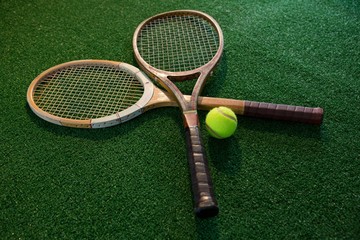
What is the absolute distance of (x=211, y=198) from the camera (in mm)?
1094

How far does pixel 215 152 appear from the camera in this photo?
1356mm

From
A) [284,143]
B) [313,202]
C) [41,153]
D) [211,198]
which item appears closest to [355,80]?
[284,143]

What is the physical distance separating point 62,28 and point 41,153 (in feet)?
2.82

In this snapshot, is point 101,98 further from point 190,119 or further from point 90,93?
point 190,119

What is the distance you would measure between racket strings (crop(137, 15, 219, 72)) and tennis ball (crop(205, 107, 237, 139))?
0.38 m

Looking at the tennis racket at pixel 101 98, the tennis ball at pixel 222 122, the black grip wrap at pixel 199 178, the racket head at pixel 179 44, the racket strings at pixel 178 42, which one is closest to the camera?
the black grip wrap at pixel 199 178

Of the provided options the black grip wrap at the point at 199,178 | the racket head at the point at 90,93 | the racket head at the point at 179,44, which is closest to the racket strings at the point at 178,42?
the racket head at the point at 179,44

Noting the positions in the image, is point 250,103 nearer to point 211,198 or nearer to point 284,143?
point 284,143

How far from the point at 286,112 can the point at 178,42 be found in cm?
69

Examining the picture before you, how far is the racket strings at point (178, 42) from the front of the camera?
1.67 meters

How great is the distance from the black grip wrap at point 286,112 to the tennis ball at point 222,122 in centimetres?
13

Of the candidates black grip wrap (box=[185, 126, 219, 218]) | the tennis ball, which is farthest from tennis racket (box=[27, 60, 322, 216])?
black grip wrap (box=[185, 126, 219, 218])

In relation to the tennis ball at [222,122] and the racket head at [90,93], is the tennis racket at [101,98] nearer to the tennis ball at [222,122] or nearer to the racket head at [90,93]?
the racket head at [90,93]

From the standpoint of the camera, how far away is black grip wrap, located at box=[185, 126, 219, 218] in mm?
1082
